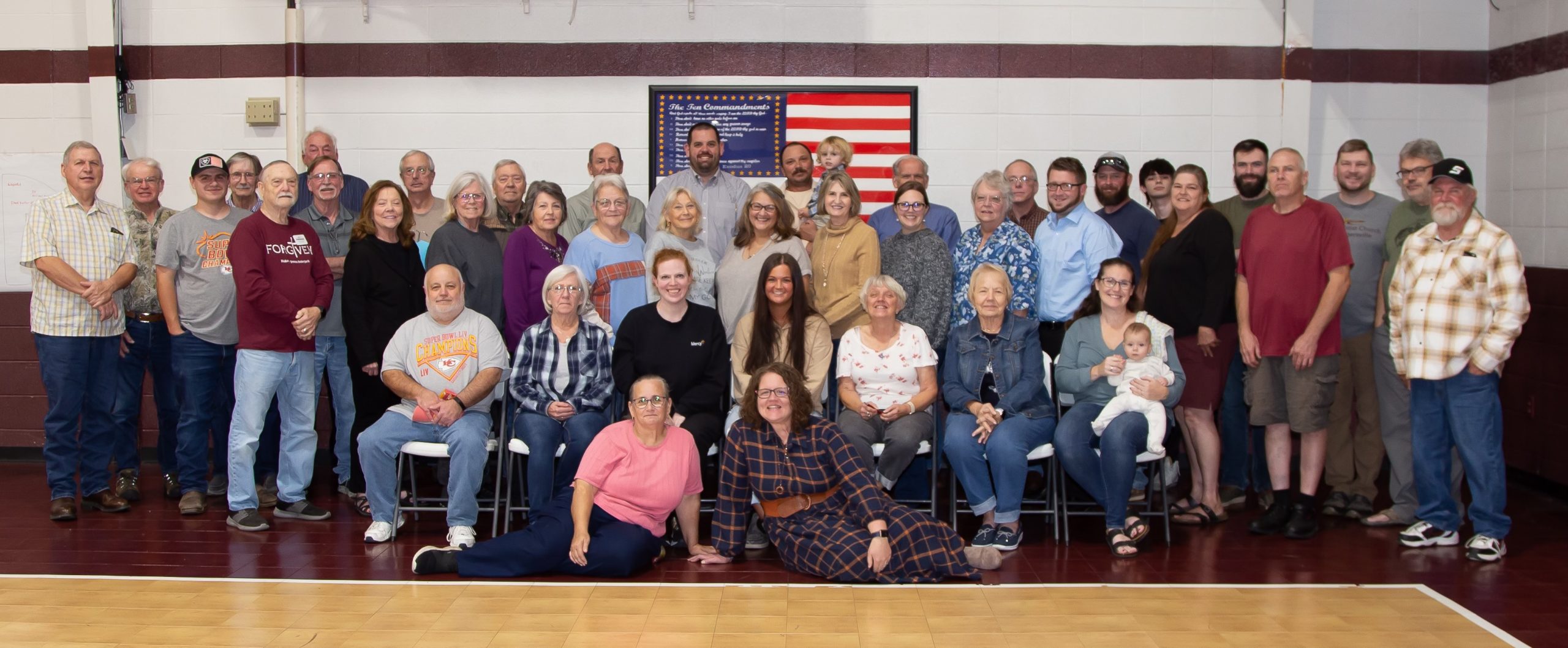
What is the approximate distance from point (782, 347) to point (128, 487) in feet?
10.4

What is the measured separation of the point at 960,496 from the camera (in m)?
5.54

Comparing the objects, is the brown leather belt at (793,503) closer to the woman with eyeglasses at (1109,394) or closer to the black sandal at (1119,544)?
the woman with eyeglasses at (1109,394)

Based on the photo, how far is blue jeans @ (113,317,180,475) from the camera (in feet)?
17.7

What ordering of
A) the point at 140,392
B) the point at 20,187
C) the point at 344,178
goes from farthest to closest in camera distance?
the point at 20,187 < the point at 344,178 < the point at 140,392

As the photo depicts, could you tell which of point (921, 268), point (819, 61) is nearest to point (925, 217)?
point (921, 268)

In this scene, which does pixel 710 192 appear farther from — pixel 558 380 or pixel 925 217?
pixel 558 380

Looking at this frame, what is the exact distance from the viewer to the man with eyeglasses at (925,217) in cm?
550

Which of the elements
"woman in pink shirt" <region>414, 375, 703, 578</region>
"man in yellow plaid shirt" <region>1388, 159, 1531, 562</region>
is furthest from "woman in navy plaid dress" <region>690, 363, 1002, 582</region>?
"man in yellow plaid shirt" <region>1388, 159, 1531, 562</region>

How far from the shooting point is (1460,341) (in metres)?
4.44

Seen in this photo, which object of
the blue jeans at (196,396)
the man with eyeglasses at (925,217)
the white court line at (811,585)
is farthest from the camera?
the man with eyeglasses at (925,217)

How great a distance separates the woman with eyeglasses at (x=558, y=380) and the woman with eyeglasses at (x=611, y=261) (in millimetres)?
342

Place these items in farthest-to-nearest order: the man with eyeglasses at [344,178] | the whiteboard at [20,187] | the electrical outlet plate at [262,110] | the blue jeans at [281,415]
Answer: the whiteboard at [20,187]
the electrical outlet plate at [262,110]
the man with eyeglasses at [344,178]
the blue jeans at [281,415]

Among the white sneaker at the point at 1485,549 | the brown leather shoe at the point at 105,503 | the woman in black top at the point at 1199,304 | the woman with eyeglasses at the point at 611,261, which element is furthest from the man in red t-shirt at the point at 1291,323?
the brown leather shoe at the point at 105,503

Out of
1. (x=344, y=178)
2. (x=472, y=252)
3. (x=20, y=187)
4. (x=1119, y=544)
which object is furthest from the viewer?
(x=20, y=187)
